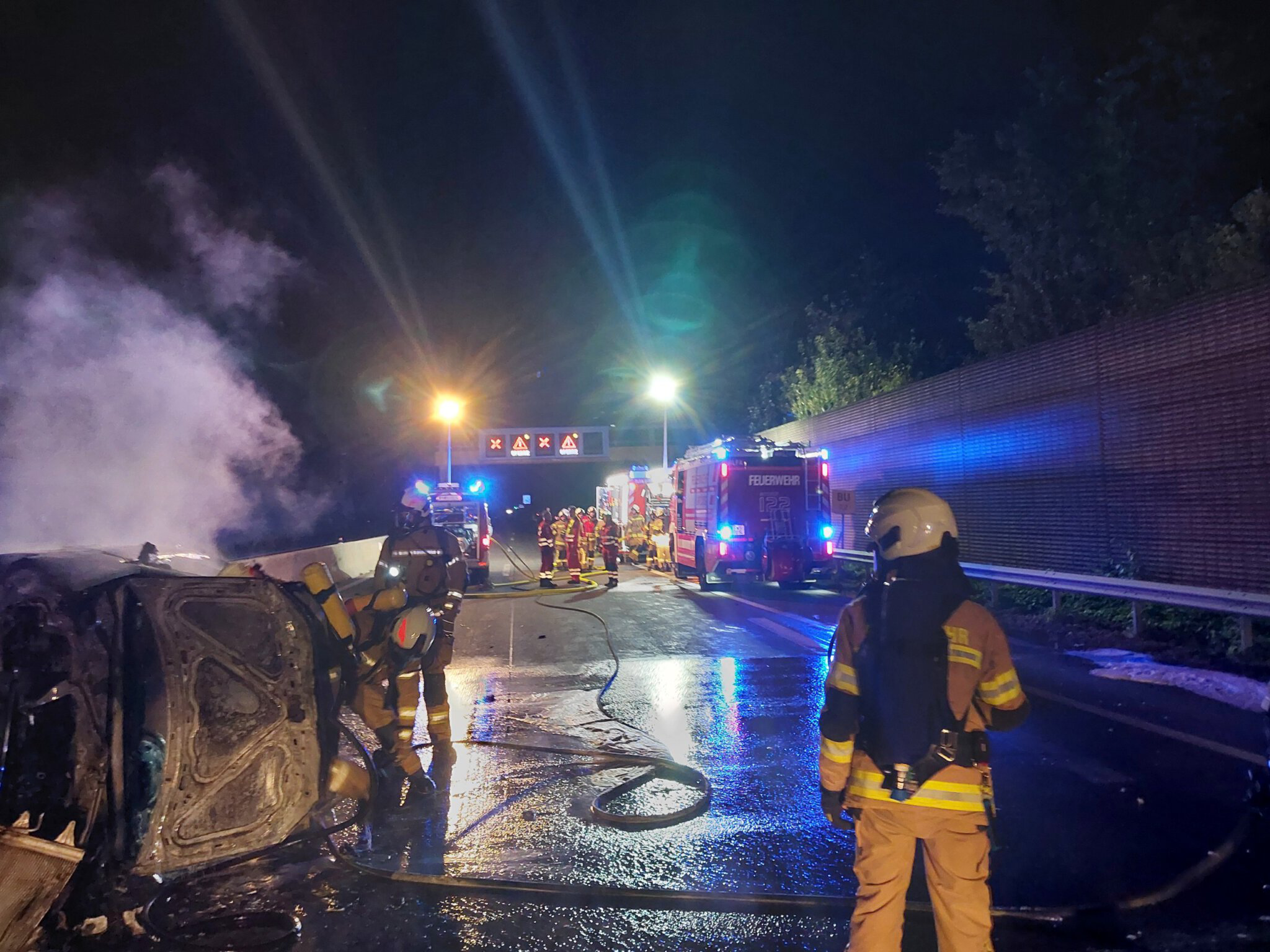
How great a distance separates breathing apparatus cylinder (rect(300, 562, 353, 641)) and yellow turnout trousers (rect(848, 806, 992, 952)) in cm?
292

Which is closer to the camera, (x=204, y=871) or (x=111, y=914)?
(x=111, y=914)

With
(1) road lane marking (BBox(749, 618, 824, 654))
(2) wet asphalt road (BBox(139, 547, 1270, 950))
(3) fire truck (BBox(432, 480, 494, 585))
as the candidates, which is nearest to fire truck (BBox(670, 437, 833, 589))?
(1) road lane marking (BBox(749, 618, 824, 654))

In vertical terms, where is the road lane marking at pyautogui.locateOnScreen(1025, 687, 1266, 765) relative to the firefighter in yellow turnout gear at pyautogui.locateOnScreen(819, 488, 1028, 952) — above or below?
below

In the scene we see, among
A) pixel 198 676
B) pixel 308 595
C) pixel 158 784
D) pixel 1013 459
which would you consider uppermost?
pixel 1013 459

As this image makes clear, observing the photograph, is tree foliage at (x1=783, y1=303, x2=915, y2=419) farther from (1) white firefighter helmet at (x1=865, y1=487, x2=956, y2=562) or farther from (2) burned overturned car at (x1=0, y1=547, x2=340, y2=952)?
(2) burned overturned car at (x1=0, y1=547, x2=340, y2=952)

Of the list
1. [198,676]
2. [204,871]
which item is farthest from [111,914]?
[198,676]

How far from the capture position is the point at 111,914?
388 centimetres

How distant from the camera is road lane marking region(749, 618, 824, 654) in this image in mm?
10859

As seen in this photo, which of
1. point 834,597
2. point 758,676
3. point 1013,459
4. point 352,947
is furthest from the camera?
point 834,597

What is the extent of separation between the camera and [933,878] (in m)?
2.98

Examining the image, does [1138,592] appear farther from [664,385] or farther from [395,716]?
[664,385]

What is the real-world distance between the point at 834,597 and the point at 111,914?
1386 centimetres

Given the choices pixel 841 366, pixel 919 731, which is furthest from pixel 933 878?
pixel 841 366

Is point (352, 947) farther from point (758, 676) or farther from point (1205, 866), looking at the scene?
point (758, 676)
